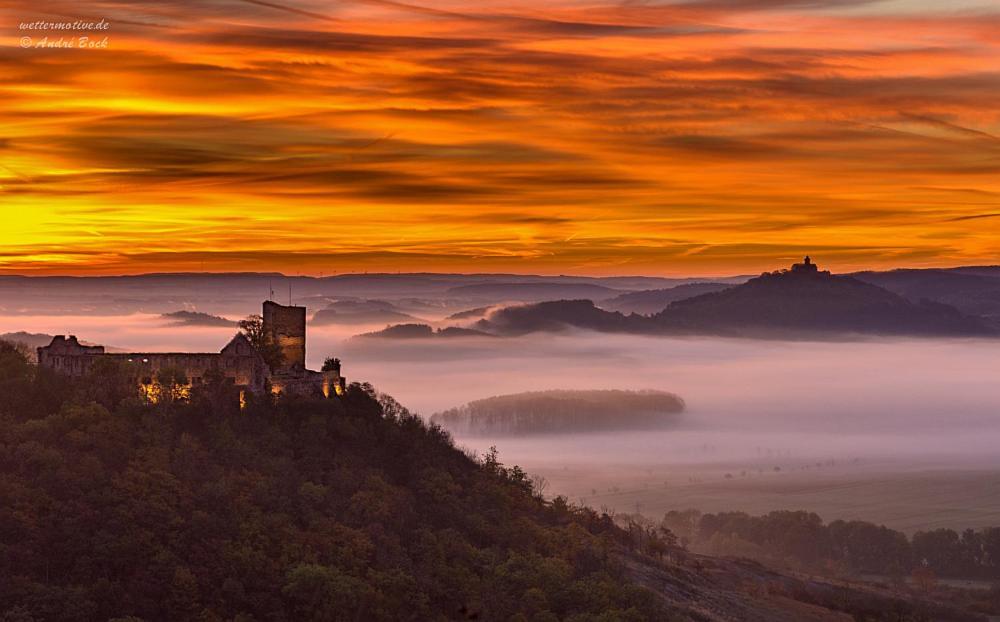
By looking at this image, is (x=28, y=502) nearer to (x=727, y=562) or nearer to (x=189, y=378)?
(x=189, y=378)

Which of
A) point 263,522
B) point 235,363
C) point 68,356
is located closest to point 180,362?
point 235,363

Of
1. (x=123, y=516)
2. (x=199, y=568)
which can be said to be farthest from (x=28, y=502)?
(x=199, y=568)

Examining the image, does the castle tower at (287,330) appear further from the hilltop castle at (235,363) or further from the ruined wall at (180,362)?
the ruined wall at (180,362)

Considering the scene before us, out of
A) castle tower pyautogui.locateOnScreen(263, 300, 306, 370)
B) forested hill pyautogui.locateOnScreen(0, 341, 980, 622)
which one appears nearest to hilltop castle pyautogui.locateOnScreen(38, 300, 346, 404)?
castle tower pyautogui.locateOnScreen(263, 300, 306, 370)

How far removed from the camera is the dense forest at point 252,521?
A: 9656 centimetres

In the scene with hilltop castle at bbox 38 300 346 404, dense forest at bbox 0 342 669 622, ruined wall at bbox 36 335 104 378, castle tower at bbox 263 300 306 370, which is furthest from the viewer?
castle tower at bbox 263 300 306 370

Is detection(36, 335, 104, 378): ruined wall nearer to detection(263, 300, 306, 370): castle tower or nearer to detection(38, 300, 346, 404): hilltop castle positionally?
detection(38, 300, 346, 404): hilltop castle

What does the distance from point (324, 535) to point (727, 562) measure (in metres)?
98.3

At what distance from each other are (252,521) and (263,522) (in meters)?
1.15

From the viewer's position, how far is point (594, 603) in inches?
4641

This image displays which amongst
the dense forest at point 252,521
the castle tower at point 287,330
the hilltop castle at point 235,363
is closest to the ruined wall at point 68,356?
the hilltop castle at point 235,363

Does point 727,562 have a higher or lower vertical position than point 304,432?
lower

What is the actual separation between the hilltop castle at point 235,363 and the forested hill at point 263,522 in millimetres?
1755

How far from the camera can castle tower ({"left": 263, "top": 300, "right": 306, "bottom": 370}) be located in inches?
4847
